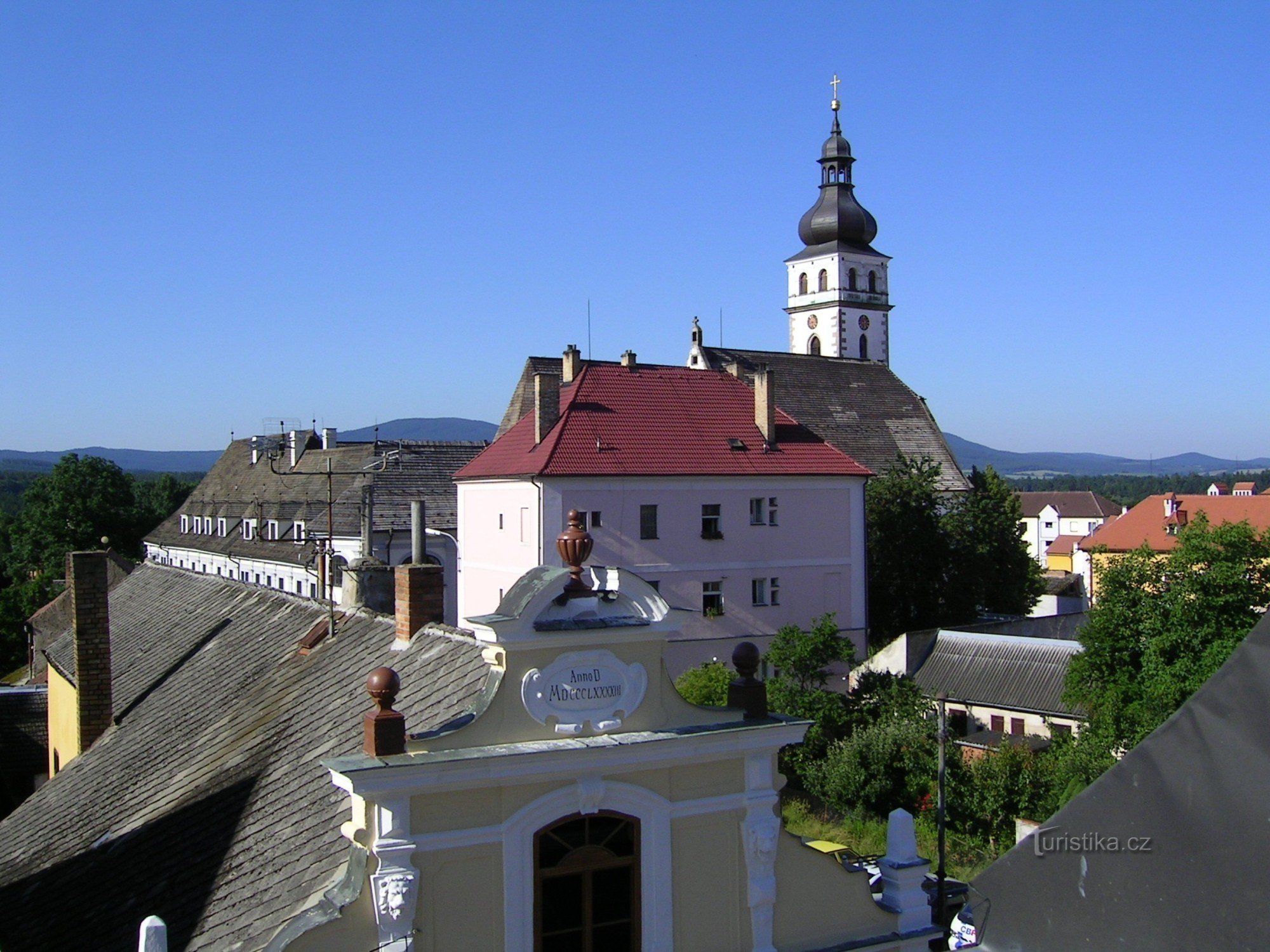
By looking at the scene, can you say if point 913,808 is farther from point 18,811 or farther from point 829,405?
point 829,405

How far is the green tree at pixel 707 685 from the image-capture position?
29.1 m

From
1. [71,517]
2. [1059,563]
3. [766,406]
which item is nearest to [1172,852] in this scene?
[766,406]

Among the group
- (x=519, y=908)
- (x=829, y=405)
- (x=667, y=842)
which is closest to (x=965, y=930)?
(x=667, y=842)

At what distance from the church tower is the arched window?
221 feet

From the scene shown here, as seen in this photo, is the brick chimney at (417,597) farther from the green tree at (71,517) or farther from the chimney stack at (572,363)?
the green tree at (71,517)

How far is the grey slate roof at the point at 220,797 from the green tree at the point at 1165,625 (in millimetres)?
19943

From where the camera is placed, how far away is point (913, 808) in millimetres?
27875

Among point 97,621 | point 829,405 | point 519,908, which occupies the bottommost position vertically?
point 519,908

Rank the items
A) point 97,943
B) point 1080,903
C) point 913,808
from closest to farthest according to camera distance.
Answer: point 1080,903 < point 97,943 < point 913,808

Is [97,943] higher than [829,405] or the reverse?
the reverse

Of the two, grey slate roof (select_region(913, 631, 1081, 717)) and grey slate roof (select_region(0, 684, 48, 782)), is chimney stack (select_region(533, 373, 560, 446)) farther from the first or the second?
grey slate roof (select_region(0, 684, 48, 782))

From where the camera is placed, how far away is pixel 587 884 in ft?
28.7

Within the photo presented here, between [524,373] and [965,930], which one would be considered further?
[524,373]

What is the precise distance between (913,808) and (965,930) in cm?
1700
